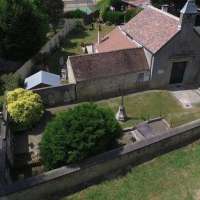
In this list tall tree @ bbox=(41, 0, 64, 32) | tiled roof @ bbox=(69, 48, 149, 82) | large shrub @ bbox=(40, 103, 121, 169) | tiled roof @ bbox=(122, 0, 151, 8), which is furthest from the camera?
tiled roof @ bbox=(122, 0, 151, 8)

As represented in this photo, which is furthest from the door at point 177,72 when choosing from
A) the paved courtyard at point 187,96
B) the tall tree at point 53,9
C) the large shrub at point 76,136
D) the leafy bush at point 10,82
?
the tall tree at point 53,9

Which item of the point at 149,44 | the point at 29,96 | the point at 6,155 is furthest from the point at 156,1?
the point at 6,155

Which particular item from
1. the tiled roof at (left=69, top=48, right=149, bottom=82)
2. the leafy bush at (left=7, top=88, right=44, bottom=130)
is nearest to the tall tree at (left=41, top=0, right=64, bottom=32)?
the tiled roof at (left=69, top=48, right=149, bottom=82)

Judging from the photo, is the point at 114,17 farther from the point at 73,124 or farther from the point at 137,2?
the point at 73,124

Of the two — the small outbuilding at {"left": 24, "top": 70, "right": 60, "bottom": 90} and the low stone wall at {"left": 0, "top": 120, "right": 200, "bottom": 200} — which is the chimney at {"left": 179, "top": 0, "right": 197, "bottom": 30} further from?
the small outbuilding at {"left": 24, "top": 70, "right": 60, "bottom": 90}

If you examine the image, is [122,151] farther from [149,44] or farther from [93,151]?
[149,44]

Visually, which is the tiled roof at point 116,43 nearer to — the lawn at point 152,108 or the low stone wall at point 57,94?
the lawn at point 152,108
